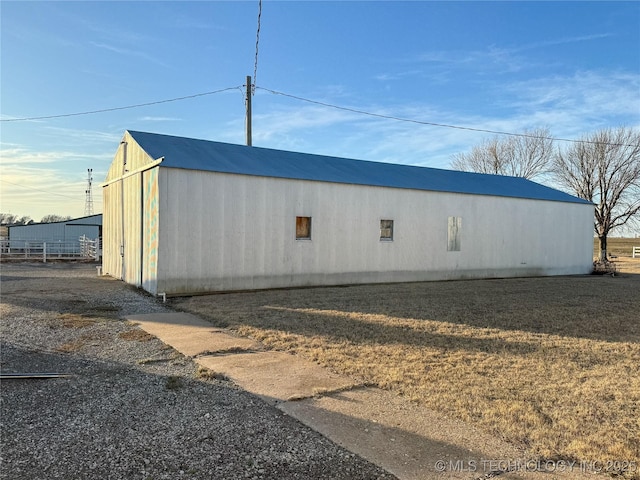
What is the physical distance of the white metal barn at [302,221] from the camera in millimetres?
11758

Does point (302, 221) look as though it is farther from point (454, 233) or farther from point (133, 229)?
point (454, 233)

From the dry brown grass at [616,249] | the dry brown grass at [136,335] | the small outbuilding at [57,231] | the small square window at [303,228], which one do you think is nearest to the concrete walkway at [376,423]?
the dry brown grass at [136,335]

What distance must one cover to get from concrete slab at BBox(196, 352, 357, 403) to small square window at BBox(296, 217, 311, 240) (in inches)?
310

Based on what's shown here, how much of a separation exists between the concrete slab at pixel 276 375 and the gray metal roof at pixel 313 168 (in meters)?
7.12

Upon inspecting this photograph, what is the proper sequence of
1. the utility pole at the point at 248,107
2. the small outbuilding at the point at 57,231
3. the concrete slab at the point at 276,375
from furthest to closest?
the small outbuilding at the point at 57,231
the utility pole at the point at 248,107
the concrete slab at the point at 276,375

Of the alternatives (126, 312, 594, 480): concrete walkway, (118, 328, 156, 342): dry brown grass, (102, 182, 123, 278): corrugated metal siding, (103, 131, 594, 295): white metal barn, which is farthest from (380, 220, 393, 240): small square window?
(126, 312, 594, 480): concrete walkway

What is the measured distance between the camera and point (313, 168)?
15.1 metres

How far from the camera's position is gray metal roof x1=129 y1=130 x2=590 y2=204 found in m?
12.6

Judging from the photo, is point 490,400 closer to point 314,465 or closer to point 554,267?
point 314,465

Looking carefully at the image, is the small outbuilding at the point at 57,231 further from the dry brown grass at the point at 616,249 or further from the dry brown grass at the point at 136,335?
the dry brown grass at the point at 616,249

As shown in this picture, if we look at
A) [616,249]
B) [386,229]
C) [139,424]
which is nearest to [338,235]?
[386,229]

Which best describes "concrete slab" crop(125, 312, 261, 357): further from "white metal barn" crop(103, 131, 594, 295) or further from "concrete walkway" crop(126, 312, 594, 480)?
"white metal barn" crop(103, 131, 594, 295)

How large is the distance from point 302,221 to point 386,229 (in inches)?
127

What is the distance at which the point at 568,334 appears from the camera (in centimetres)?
734
